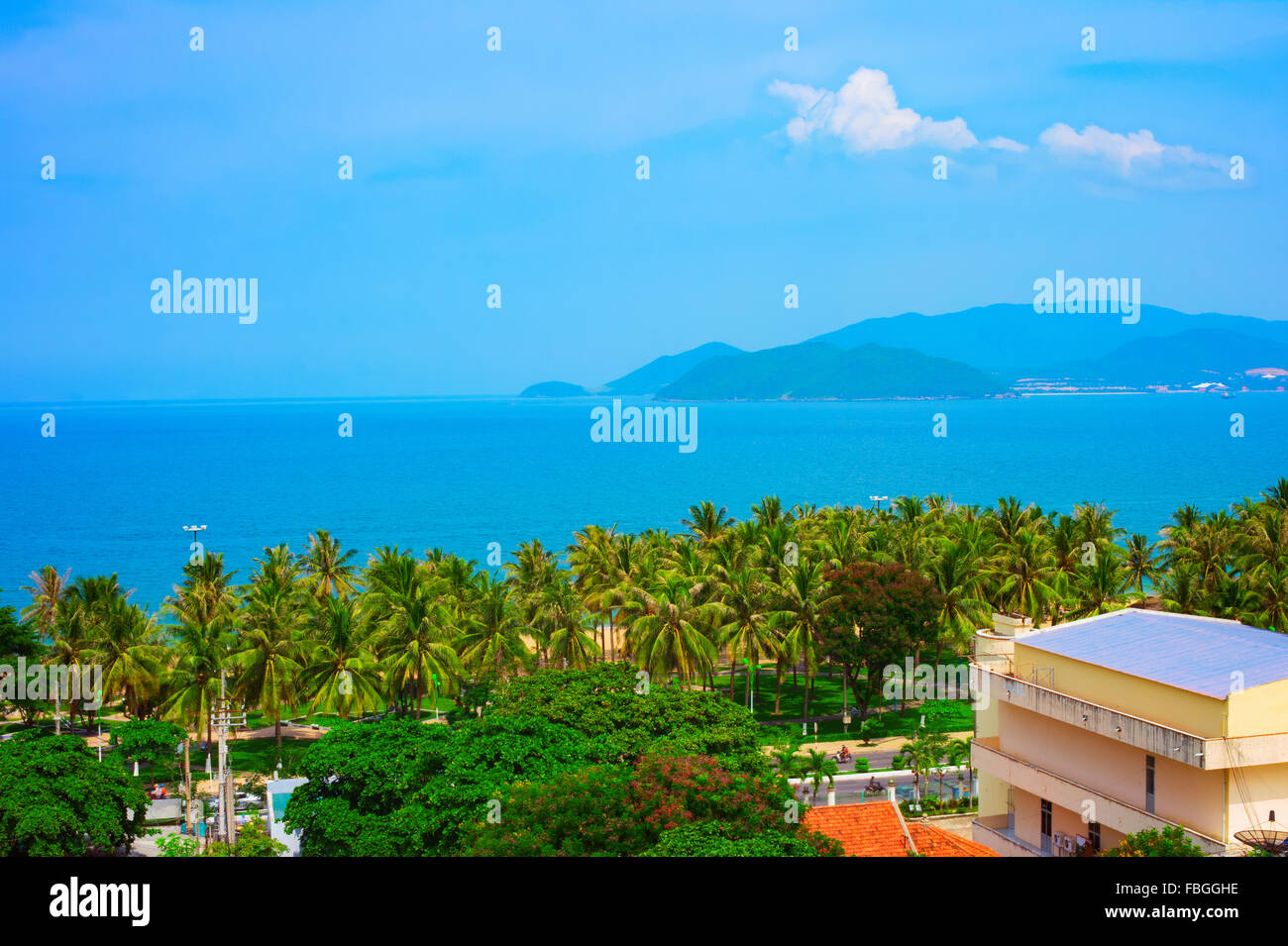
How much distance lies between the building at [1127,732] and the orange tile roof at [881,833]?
6.97ft

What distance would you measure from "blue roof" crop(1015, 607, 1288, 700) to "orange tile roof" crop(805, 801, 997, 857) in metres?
4.98

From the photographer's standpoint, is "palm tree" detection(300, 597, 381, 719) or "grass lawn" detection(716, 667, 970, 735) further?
"grass lawn" detection(716, 667, 970, 735)

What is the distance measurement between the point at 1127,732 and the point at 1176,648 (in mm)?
3224

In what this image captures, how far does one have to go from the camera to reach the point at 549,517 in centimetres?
13862

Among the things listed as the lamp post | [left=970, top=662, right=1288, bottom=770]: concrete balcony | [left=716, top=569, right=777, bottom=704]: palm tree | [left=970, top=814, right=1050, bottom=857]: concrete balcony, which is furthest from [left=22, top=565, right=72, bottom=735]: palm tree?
[left=970, top=662, right=1288, bottom=770]: concrete balcony

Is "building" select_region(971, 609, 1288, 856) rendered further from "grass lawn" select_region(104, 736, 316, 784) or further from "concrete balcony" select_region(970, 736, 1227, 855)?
"grass lawn" select_region(104, 736, 316, 784)

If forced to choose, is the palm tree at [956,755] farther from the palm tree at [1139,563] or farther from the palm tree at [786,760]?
the palm tree at [1139,563]

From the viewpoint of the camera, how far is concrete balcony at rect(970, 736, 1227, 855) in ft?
73.2

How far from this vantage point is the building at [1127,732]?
2123cm
